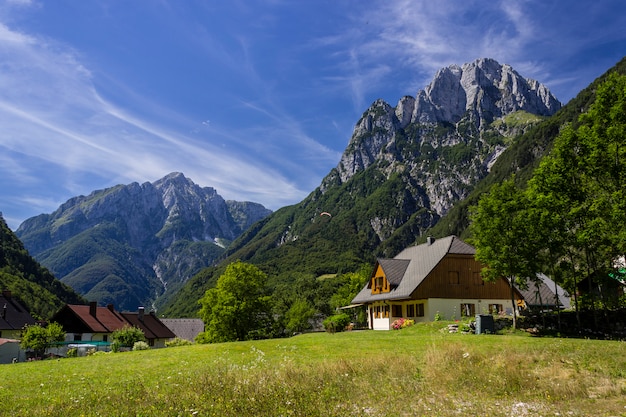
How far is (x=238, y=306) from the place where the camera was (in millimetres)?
57750

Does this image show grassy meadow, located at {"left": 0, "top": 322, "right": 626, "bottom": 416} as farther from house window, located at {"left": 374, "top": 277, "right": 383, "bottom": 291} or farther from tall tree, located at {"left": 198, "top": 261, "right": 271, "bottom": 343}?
tall tree, located at {"left": 198, "top": 261, "right": 271, "bottom": 343}

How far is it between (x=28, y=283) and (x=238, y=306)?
11393cm

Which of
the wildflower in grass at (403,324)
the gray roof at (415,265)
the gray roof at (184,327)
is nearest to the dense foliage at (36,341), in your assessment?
the gray roof at (415,265)

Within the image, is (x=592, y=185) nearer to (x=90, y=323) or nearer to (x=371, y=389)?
(x=371, y=389)

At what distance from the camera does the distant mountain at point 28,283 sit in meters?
127

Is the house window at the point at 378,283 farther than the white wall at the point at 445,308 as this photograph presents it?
Yes

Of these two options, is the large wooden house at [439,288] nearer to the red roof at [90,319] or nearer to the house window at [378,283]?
the house window at [378,283]

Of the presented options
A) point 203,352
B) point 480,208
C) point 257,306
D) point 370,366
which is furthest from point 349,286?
point 370,366

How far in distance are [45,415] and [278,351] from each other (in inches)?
562

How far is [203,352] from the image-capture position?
84.5 ft

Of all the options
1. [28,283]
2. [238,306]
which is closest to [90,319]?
[238,306]

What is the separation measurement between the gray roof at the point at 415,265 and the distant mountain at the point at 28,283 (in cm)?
10518

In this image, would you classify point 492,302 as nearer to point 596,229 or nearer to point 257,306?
point 596,229

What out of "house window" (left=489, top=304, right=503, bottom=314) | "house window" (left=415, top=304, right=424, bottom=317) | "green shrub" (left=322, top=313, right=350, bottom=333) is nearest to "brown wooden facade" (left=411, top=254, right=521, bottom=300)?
"house window" (left=489, top=304, right=503, bottom=314)
